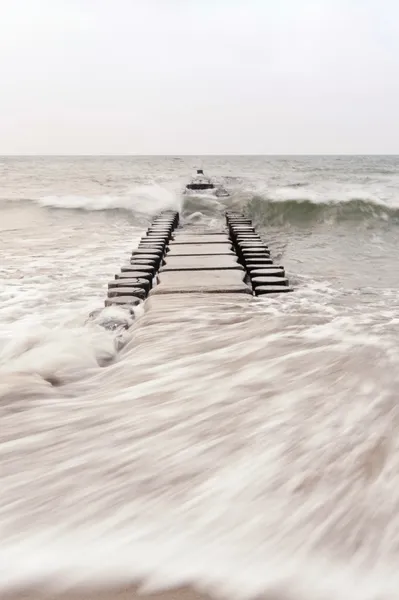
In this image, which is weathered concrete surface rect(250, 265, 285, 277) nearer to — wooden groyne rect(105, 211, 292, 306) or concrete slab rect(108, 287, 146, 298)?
wooden groyne rect(105, 211, 292, 306)

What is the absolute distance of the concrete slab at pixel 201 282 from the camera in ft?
15.0

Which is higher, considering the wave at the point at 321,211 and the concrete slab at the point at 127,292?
the wave at the point at 321,211

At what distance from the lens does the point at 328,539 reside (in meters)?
1.55

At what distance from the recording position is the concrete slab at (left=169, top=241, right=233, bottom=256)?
6.48m

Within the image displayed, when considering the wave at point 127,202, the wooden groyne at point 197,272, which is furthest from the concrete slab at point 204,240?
the wave at point 127,202

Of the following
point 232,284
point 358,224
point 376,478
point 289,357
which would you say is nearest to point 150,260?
point 232,284

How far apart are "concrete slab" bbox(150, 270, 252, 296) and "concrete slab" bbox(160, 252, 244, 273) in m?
0.17

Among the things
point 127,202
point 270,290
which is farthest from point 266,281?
point 127,202

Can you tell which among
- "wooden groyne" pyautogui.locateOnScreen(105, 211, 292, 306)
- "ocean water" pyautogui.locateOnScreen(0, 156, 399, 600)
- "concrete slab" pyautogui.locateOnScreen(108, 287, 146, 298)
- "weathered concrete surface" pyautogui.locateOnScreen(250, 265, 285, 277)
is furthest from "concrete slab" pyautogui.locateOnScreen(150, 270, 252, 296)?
"ocean water" pyautogui.locateOnScreen(0, 156, 399, 600)

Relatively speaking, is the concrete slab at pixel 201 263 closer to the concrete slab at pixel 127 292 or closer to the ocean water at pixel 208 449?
the concrete slab at pixel 127 292

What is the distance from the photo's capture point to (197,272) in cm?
531

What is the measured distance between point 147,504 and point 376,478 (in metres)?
0.75

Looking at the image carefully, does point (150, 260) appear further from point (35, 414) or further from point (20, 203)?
point (20, 203)

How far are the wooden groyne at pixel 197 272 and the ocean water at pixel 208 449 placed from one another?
0.38 m
